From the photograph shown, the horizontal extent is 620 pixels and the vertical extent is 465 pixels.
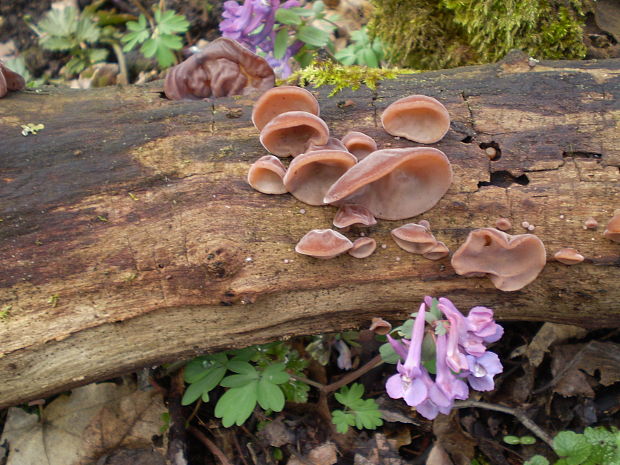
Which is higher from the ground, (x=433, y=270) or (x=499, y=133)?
(x=499, y=133)

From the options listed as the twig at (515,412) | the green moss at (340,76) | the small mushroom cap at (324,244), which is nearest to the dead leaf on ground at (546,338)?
the twig at (515,412)

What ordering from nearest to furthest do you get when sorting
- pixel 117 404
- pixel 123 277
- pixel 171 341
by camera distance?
pixel 123 277, pixel 171 341, pixel 117 404

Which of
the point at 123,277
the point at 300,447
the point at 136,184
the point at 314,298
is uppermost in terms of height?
the point at 136,184

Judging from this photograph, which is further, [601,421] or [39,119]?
[601,421]

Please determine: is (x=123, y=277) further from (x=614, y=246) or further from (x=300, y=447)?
(x=614, y=246)

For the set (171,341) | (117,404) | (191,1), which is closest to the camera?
(171,341)

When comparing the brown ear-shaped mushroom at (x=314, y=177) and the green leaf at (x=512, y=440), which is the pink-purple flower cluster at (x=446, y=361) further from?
the green leaf at (x=512, y=440)

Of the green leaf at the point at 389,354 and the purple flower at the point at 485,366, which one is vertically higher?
the purple flower at the point at 485,366

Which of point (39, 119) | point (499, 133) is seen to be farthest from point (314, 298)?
point (39, 119)
